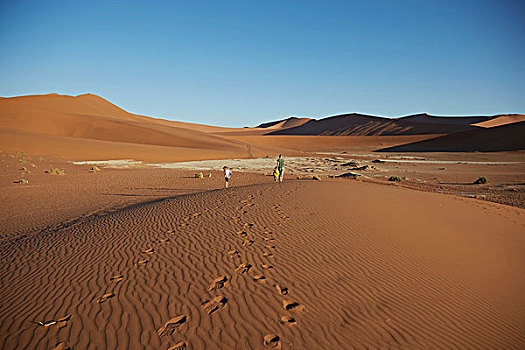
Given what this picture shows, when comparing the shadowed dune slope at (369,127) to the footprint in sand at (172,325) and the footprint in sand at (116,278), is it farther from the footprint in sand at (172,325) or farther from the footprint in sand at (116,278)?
the footprint in sand at (172,325)

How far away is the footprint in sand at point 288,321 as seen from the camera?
12.5ft

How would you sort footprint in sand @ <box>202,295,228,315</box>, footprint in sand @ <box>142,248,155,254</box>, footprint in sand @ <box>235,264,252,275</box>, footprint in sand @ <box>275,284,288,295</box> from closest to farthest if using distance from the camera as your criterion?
footprint in sand @ <box>202,295,228,315</box> < footprint in sand @ <box>275,284,288,295</box> < footprint in sand @ <box>235,264,252,275</box> < footprint in sand @ <box>142,248,155,254</box>

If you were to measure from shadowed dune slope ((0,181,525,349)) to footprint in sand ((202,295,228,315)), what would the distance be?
0.02 metres

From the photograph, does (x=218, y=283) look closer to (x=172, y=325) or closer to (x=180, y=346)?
(x=172, y=325)

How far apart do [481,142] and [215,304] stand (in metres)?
78.1

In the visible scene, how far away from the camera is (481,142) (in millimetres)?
63969

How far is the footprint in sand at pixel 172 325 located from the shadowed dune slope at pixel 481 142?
6872 centimetres

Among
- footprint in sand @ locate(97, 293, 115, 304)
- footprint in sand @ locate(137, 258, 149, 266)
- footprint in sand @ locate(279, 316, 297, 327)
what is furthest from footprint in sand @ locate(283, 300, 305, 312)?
footprint in sand @ locate(137, 258, 149, 266)

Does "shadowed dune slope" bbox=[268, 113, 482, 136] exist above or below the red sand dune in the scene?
above

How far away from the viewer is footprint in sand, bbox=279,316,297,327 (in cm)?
381

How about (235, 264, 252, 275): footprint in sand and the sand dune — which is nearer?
(235, 264, 252, 275): footprint in sand

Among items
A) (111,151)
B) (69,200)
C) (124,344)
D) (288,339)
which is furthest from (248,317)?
(111,151)

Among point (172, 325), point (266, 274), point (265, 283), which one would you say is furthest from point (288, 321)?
point (172, 325)

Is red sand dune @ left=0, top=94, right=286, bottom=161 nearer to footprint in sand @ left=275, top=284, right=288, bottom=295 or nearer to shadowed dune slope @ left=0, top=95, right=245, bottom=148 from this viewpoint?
shadowed dune slope @ left=0, top=95, right=245, bottom=148
